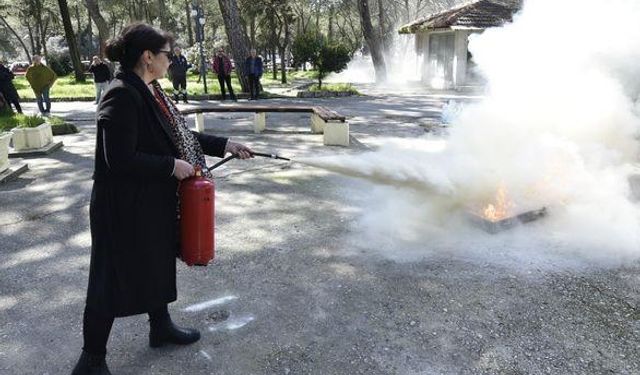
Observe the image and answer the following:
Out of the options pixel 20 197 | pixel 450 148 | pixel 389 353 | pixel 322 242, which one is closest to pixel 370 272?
pixel 322 242

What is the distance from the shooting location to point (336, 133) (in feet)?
30.5

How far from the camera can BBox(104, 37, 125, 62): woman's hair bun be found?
8.12 ft

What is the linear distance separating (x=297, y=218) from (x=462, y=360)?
9.25ft

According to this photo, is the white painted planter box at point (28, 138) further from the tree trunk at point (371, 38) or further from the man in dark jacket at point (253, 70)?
the tree trunk at point (371, 38)

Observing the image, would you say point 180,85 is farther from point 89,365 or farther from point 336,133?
point 89,365

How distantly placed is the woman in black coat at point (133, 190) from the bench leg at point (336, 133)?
6.66 meters

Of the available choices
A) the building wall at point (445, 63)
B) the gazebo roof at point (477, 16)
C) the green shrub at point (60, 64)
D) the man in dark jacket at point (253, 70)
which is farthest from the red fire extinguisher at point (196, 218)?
the green shrub at point (60, 64)

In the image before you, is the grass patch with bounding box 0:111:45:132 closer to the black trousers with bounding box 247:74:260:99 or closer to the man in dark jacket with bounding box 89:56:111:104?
the man in dark jacket with bounding box 89:56:111:104

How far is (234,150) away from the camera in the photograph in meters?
3.16

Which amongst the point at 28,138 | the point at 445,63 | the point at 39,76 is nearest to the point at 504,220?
the point at 28,138

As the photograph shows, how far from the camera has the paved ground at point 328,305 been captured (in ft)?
9.77

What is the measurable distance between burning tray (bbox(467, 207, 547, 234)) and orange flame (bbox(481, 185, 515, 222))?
42mm

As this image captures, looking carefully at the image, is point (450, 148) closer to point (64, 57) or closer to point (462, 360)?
point (462, 360)

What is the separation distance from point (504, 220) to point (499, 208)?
351 mm
